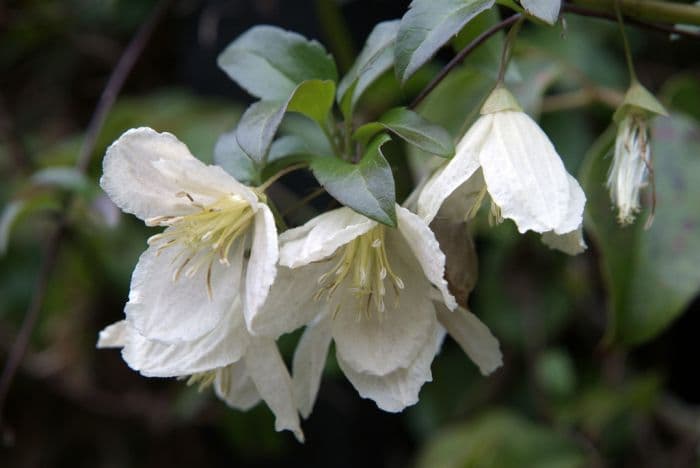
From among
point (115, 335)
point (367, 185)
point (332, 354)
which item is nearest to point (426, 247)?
point (367, 185)

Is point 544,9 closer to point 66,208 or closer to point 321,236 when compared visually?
point 321,236

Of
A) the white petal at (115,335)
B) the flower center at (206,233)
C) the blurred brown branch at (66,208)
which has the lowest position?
the blurred brown branch at (66,208)

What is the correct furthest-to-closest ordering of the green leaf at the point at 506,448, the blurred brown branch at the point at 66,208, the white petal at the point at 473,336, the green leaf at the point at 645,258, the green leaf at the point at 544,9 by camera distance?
the green leaf at the point at 506,448 → the blurred brown branch at the point at 66,208 → the green leaf at the point at 645,258 → the white petal at the point at 473,336 → the green leaf at the point at 544,9

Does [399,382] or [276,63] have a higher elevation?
[276,63]

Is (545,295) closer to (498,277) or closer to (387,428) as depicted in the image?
(498,277)

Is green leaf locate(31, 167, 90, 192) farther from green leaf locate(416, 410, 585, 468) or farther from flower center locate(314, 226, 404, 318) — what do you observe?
green leaf locate(416, 410, 585, 468)

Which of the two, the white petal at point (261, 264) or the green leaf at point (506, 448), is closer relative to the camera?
the white petal at point (261, 264)

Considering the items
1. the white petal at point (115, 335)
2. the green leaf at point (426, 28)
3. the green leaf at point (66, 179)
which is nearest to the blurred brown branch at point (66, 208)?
the green leaf at point (66, 179)

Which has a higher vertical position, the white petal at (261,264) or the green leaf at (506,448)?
the white petal at (261,264)

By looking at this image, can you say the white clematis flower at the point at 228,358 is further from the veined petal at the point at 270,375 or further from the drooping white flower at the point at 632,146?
the drooping white flower at the point at 632,146
